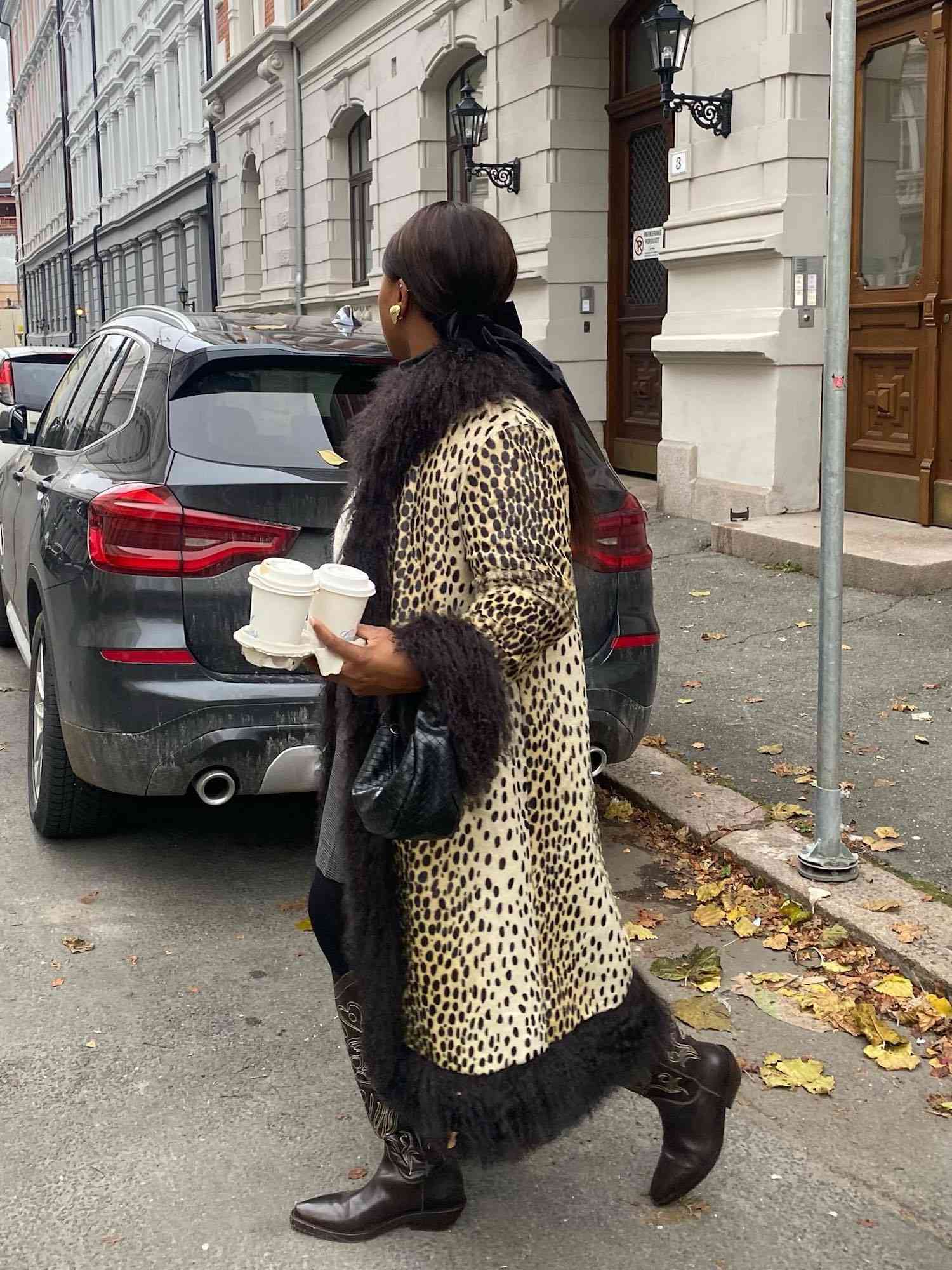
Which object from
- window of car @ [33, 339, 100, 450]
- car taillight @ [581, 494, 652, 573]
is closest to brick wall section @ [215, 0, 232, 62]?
window of car @ [33, 339, 100, 450]

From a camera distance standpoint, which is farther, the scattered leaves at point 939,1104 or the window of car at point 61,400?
the window of car at point 61,400

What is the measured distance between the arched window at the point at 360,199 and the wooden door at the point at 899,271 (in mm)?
11943

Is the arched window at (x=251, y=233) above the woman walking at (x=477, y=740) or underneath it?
above

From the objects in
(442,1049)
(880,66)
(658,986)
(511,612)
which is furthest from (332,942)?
(880,66)

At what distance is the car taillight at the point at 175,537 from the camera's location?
4125 mm

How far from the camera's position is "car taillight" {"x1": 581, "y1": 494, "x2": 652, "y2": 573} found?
461 cm

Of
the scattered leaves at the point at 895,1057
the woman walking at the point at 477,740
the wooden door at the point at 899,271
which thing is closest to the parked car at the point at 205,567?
the woman walking at the point at 477,740

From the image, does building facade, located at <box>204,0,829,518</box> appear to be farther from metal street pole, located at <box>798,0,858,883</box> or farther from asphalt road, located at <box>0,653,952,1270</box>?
asphalt road, located at <box>0,653,952,1270</box>

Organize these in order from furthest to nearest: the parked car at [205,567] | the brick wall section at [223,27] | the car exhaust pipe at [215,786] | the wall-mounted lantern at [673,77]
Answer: the brick wall section at [223,27], the wall-mounted lantern at [673,77], the car exhaust pipe at [215,786], the parked car at [205,567]

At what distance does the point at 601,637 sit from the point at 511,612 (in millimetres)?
2340

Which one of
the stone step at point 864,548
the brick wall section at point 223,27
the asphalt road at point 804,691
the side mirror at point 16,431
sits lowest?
the asphalt road at point 804,691

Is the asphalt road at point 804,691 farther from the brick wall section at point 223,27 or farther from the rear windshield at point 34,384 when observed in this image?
the brick wall section at point 223,27

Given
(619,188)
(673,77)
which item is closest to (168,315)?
(673,77)

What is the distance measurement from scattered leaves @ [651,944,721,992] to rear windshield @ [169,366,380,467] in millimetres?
1766
